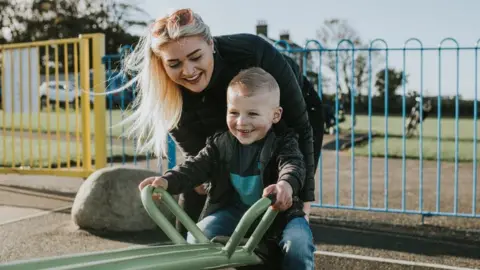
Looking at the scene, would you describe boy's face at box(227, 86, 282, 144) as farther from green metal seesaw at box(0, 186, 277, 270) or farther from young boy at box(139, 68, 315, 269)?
green metal seesaw at box(0, 186, 277, 270)

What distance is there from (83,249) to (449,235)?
3131 millimetres

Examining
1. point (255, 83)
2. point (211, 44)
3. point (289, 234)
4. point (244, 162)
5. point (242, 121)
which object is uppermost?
point (211, 44)

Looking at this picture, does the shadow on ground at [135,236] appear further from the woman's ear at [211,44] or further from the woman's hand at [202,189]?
the woman's ear at [211,44]

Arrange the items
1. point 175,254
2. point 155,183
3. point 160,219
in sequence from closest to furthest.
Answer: point 175,254 → point 160,219 → point 155,183

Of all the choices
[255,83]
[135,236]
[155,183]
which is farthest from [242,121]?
[135,236]

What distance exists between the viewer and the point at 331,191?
25.0 ft

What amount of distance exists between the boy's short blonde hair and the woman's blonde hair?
0.22m

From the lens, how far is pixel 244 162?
2.26 m

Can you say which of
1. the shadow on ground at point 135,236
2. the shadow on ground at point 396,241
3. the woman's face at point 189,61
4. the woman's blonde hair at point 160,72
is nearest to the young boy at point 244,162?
the woman's face at point 189,61

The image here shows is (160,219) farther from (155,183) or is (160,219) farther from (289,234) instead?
(289,234)

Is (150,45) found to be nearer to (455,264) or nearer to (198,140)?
(198,140)

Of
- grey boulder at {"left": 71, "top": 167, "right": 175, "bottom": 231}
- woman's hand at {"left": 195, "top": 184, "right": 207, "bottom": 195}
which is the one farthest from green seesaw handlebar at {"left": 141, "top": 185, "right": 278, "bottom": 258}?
grey boulder at {"left": 71, "top": 167, "right": 175, "bottom": 231}

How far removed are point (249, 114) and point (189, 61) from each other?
33 cm

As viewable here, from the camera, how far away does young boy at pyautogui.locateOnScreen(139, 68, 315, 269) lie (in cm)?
218
